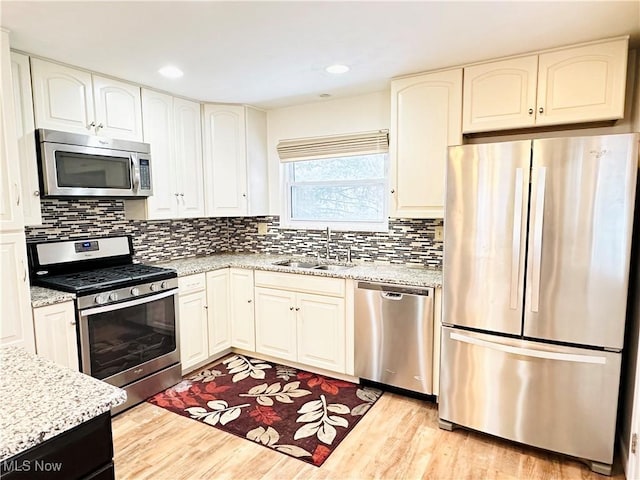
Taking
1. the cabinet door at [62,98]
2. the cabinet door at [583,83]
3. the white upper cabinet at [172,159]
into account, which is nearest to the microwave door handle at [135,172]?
the white upper cabinet at [172,159]

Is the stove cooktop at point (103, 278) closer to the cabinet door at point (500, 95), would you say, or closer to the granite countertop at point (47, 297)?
the granite countertop at point (47, 297)

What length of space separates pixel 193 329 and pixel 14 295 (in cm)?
132

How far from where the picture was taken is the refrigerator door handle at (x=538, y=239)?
2.00 meters

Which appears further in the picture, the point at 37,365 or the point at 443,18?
the point at 443,18

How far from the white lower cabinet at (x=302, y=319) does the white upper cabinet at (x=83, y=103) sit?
156 centimetres

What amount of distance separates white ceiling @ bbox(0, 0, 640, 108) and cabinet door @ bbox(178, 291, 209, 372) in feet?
5.56

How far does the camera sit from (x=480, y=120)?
254 centimetres

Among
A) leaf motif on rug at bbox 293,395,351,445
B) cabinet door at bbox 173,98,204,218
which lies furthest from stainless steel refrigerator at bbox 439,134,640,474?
cabinet door at bbox 173,98,204,218

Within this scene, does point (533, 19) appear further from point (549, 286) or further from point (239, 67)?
point (239, 67)

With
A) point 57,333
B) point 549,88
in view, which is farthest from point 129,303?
Result: point 549,88

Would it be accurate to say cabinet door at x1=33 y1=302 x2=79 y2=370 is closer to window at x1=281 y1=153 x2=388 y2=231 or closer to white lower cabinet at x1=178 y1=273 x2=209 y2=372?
white lower cabinet at x1=178 y1=273 x2=209 y2=372

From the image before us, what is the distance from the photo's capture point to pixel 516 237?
81.8 inches

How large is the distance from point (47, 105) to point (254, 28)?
143 cm

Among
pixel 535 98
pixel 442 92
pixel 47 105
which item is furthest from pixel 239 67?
pixel 535 98
